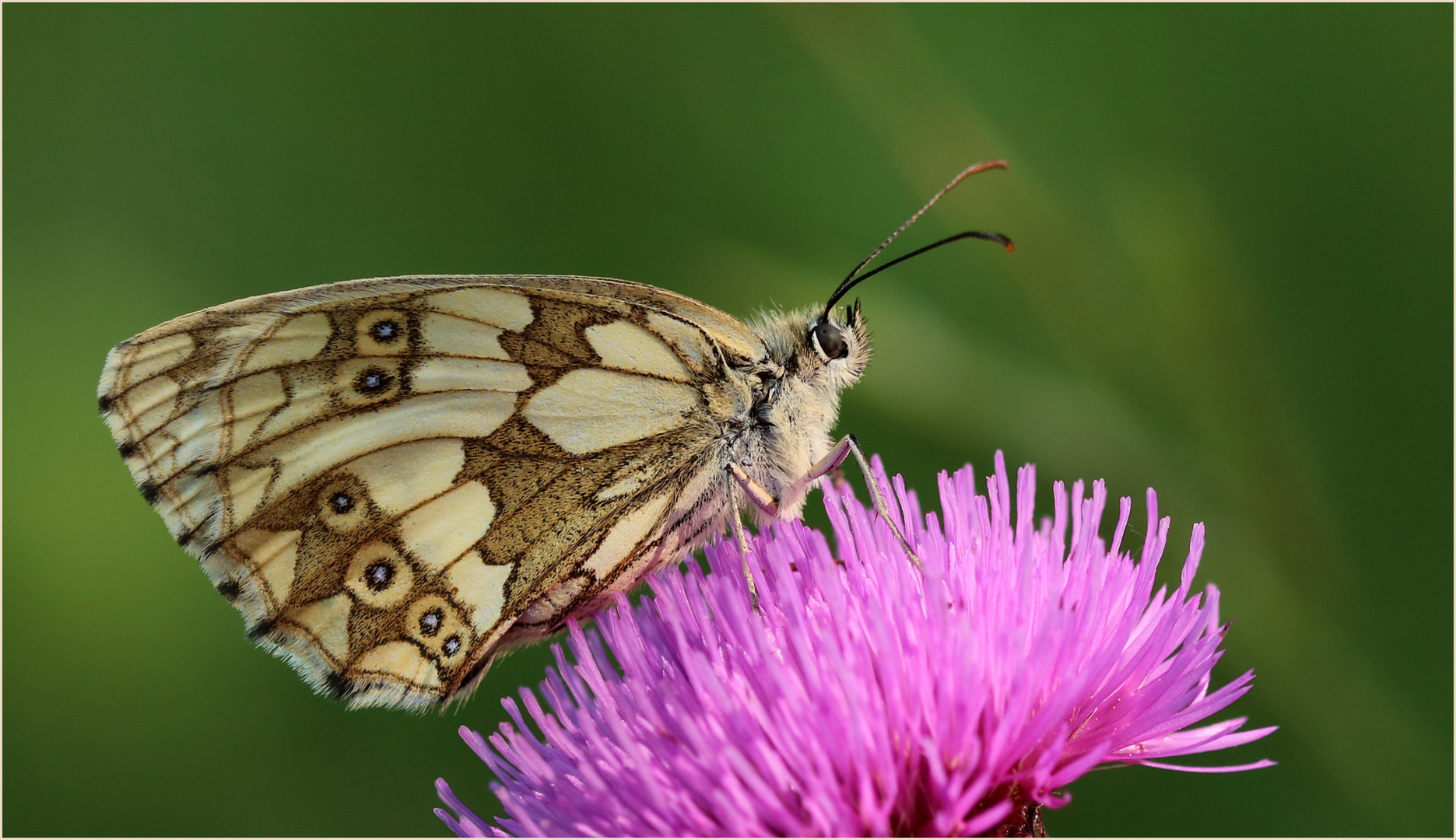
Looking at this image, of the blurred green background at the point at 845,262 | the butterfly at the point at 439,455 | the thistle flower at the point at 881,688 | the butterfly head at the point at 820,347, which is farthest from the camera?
the butterfly head at the point at 820,347

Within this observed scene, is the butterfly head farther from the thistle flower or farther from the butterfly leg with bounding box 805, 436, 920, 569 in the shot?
the thistle flower

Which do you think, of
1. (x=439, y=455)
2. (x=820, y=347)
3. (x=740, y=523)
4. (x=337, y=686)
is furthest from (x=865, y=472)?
(x=337, y=686)

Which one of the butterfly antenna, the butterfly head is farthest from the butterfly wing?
the butterfly antenna

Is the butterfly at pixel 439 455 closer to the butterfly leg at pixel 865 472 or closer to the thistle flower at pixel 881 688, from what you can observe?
the butterfly leg at pixel 865 472

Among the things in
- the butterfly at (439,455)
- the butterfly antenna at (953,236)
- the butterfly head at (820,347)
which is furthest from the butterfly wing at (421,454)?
the butterfly antenna at (953,236)

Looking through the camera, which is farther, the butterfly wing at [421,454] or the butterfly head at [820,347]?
the butterfly head at [820,347]

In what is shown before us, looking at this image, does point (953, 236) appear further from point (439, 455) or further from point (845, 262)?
point (439, 455)
